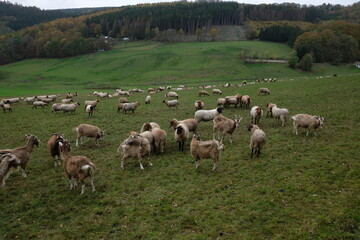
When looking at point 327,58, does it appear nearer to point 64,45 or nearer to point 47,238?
point 47,238

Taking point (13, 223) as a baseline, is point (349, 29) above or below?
above

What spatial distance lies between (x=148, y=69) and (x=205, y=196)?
8636cm

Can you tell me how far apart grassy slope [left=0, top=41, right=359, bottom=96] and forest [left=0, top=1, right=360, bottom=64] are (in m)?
8.31

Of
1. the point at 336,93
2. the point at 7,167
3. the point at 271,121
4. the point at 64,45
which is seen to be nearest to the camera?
the point at 7,167

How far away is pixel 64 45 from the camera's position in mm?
118938

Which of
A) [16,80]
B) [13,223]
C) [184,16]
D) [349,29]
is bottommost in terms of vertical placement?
[16,80]

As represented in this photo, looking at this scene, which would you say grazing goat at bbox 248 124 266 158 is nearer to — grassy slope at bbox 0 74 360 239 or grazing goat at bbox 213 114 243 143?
grassy slope at bbox 0 74 360 239

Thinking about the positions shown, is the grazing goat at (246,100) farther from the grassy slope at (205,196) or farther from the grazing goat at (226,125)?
the grazing goat at (226,125)

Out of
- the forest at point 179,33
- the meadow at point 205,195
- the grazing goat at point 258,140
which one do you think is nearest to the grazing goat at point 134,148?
the meadow at point 205,195

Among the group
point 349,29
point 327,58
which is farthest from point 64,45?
point 349,29

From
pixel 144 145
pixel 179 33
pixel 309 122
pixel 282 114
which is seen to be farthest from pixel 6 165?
pixel 179 33

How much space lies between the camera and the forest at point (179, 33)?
93250 mm

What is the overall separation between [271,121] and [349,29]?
379ft

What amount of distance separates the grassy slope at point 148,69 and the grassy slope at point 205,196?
54.2 metres
